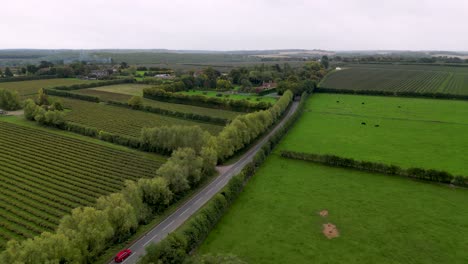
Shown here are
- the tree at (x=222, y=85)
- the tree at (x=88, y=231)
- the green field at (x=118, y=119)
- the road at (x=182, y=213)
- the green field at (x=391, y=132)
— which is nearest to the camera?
the tree at (x=88, y=231)

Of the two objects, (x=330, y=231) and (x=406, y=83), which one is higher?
(x=406, y=83)

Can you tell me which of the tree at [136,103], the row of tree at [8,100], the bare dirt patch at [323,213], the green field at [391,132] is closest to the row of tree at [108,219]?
the bare dirt patch at [323,213]

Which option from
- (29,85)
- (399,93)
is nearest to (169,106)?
(29,85)

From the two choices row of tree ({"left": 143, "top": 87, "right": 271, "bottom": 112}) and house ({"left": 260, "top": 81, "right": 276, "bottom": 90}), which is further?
house ({"left": 260, "top": 81, "right": 276, "bottom": 90})

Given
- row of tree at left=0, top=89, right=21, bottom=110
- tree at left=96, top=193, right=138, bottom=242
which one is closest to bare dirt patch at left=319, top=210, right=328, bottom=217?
tree at left=96, top=193, right=138, bottom=242

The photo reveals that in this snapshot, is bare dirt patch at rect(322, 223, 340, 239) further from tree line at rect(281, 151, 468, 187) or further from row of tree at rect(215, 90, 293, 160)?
row of tree at rect(215, 90, 293, 160)

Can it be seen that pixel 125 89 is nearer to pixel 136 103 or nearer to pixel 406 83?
pixel 136 103

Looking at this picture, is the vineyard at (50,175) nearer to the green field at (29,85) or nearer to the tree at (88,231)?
the tree at (88,231)
